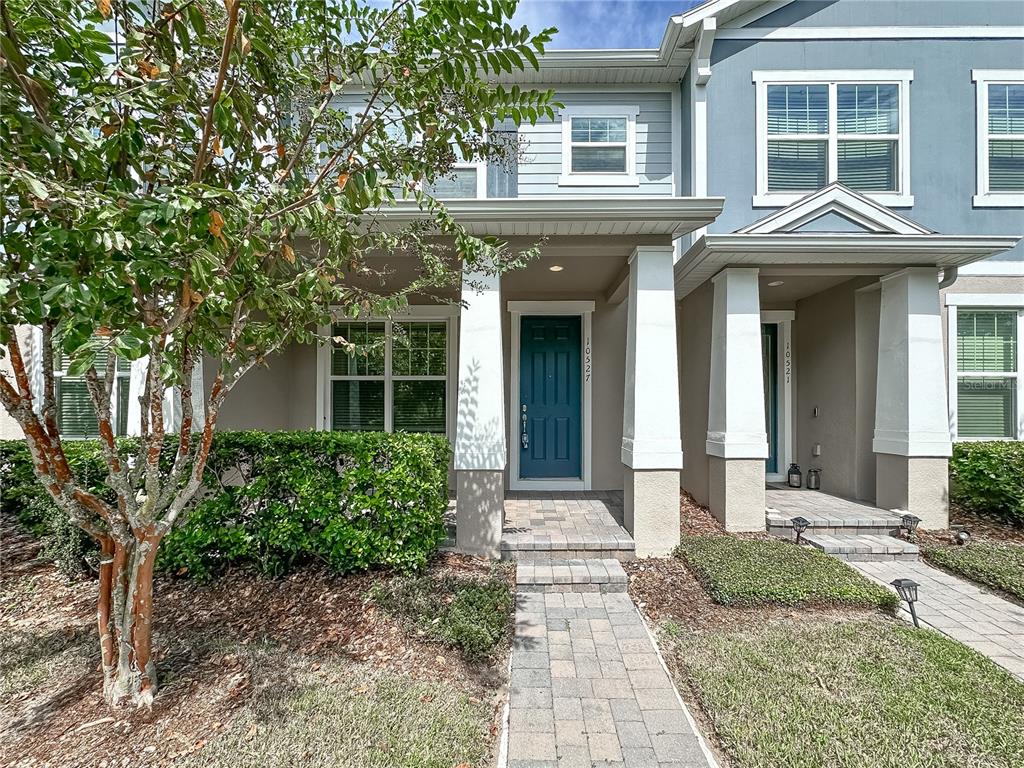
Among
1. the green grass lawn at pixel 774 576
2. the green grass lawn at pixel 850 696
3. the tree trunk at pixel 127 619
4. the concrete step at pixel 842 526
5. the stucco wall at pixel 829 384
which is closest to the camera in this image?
the green grass lawn at pixel 850 696

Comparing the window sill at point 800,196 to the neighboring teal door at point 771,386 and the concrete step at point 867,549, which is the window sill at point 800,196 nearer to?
the neighboring teal door at point 771,386

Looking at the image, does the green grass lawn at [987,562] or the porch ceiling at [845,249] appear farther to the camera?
the porch ceiling at [845,249]

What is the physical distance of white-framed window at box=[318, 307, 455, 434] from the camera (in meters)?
6.52

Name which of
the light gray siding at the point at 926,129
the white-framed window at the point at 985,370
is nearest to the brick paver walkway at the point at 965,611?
the white-framed window at the point at 985,370

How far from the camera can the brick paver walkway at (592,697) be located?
6.98 feet

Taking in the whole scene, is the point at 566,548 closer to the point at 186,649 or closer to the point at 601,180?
the point at 186,649

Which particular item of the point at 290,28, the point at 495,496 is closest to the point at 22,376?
the point at 290,28

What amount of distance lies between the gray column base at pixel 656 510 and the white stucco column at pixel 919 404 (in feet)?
9.58

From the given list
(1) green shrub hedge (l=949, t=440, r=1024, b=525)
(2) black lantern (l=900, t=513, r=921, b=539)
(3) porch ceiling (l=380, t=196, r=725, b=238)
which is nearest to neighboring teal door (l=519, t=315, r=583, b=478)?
(3) porch ceiling (l=380, t=196, r=725, b=238)

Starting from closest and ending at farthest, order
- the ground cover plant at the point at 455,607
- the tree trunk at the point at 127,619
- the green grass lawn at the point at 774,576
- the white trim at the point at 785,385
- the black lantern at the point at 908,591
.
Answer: the tree trunk at the point at 127,619 < the ground cover plant at the point at 455,607 < the black lantern at the point at 908,591 < the green grass lawn at the point at 774,576 < the white trim at the point at 785,385

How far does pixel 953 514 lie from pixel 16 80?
8.37 meters

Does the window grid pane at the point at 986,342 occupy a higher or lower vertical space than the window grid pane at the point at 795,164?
lower

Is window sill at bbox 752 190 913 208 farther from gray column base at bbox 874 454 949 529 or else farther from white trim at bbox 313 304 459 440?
white trim at bbox 313 304 459 440

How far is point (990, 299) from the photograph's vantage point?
609 centimetres
